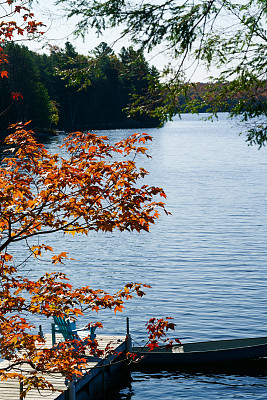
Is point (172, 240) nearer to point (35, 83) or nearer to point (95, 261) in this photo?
point (95, 261)

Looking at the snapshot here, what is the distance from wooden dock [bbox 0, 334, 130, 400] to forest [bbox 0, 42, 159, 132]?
5.42 meters

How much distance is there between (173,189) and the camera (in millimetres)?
53000

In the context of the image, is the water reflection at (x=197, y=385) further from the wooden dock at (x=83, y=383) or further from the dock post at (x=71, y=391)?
the dock post at (x=71, y=391)

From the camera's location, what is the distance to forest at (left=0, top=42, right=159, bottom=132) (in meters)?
10.5

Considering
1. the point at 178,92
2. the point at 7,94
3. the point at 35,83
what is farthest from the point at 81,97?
the point at 178,92

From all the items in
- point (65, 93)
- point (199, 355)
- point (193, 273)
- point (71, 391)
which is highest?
point (65, 93)

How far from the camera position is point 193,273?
1053 inches

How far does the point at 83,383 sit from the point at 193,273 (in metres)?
13.5

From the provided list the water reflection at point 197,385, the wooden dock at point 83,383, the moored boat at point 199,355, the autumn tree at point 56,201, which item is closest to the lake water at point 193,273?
the water reflection at point 197,385

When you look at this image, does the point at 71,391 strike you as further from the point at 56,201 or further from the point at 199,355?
the point at 56,201

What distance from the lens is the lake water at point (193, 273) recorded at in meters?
16.4

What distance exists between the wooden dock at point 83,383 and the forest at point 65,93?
5.42m

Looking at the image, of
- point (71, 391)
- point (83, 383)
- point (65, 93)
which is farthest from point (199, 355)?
point (65, 93)

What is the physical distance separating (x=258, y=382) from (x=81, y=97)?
13139 centimetres
